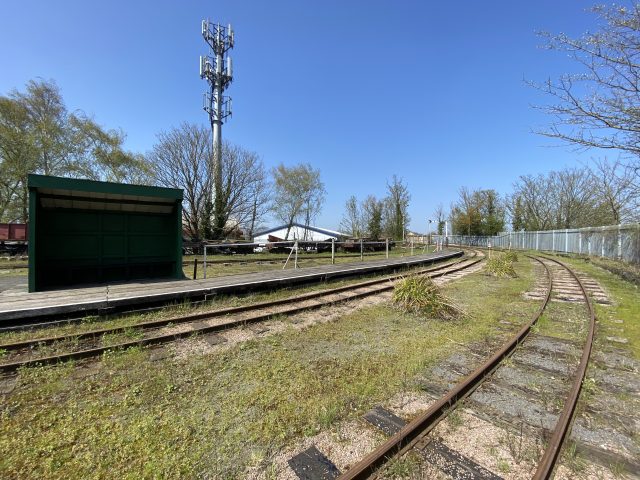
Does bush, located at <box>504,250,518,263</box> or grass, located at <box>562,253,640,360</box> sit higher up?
bush, located at <box>504,250,518,263</box>

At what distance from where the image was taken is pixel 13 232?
68.2 feet

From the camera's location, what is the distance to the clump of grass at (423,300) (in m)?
7.01

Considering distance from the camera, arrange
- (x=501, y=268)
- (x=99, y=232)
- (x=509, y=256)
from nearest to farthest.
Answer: (x=99, y=232)
(x=501, y=268)
(x=509, y=256)

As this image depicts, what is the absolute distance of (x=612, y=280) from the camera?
40.9 feet

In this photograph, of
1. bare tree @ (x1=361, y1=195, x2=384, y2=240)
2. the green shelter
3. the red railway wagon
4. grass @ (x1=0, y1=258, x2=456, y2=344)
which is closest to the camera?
grass @ (x1=0, y1=258, x2=456, y2=344)

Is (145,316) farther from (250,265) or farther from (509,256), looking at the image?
(509,256)

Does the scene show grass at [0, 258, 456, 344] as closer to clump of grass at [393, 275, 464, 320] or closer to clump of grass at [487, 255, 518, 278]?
clump of grass at [393, 275, 464, 320]

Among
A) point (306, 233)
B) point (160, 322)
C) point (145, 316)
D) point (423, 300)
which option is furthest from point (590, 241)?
point (306, 233)

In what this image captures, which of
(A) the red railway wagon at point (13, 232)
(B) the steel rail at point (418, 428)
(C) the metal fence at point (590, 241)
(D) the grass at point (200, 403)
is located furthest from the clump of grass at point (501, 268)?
(A) the red railway wagon at point (13, 232)

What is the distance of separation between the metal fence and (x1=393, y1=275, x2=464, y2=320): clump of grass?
14.1 m

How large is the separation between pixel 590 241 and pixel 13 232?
129 ft

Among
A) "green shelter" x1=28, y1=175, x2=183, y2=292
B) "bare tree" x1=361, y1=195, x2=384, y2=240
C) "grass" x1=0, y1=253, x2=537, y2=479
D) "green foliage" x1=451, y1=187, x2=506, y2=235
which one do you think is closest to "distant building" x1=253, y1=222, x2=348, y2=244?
"bare tree" x1=361, y1=195, x2=384, y2=240

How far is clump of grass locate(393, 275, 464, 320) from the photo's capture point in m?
7.01

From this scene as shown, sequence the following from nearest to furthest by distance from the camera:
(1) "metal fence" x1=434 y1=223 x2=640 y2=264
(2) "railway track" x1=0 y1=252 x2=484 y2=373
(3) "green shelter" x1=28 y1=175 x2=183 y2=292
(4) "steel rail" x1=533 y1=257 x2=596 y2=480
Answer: (4) "steel rail" x1=533 y1=257 x2=596 y2=480 → (2) "railway track" x1=0 y1=252 x2=484 y2=373 → (3) "green shelter" x1=28 y1=175 x2=183 y2=292 → (1) "metal fence" x1=434 y1=223 x2=640 y2=264
